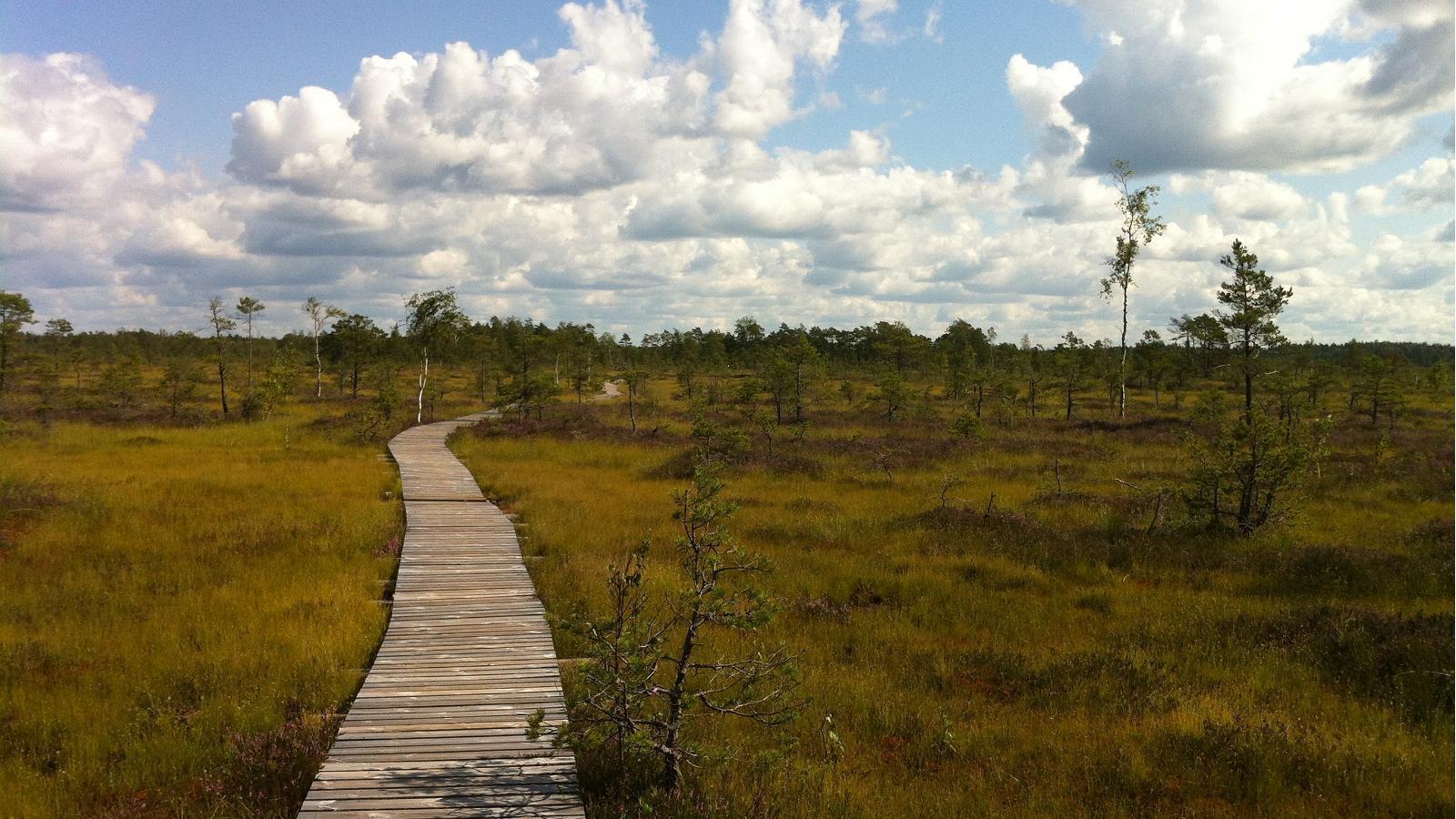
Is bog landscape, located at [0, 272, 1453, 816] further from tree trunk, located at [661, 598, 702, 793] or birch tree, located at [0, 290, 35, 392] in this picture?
birch tree, located at [0, 290, 35, 392]

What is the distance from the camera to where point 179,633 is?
28.9 ft

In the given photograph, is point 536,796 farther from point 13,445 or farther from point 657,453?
point 13,445

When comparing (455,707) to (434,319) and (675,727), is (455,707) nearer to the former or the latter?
(675,727)

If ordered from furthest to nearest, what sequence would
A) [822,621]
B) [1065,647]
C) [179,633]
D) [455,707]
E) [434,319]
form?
[434,319] → [822,621] → [1065,647] → [179,633] → [455,707]

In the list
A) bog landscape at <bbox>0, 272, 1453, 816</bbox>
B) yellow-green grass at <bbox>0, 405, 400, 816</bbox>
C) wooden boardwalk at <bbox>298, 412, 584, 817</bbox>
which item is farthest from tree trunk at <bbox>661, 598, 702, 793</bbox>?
yellow-green grass at <bbox>0, 405, 400, 816</bbox>

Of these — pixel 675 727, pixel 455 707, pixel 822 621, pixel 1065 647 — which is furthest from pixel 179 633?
pixel 1065 647

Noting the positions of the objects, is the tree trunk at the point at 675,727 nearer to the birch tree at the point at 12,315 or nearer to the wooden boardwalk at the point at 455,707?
the wooden boardwalk at the point at 455,707

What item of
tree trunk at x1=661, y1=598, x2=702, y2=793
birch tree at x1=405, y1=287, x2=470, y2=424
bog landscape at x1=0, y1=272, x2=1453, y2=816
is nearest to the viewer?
tree trunk at x1=661, y1=598, x2=702, y2=793

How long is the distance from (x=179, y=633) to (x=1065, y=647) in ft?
33.4

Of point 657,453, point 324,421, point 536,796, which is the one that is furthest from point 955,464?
point 324,421

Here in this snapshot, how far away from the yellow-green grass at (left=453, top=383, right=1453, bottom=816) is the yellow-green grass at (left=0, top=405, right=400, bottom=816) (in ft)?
8.08

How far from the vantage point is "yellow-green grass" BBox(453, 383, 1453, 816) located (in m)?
5.91

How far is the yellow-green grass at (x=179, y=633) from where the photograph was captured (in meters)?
5.91

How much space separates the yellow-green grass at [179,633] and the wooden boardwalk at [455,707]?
0.34 m
